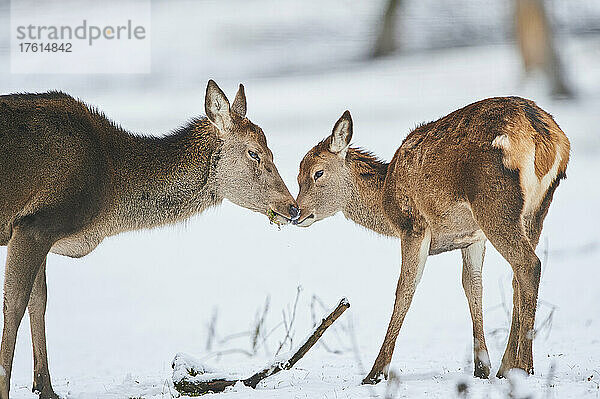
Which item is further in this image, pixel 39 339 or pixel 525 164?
pixel 39 339

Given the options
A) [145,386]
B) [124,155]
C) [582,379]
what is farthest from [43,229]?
[582,379]

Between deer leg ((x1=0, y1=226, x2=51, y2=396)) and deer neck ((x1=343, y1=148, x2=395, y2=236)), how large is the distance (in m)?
2.91

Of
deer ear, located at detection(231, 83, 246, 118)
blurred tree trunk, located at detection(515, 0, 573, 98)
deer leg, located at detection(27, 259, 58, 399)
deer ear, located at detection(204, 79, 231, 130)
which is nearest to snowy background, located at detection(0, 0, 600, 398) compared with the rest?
deer leg, located at detection(27, 259, 58, 399)

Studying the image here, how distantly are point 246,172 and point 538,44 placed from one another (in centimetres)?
1534

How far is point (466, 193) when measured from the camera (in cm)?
710

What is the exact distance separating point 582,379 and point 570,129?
541 inches

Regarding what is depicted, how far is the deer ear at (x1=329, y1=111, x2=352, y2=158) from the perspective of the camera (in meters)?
8.67

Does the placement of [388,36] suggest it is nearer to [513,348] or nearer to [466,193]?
[466,193]

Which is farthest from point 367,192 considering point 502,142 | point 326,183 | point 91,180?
point 91,180

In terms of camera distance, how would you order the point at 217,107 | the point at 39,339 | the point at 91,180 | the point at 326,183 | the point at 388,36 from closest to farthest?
the point at 91,180 → the point at 39,339 → the point at 217,107 → the point at 326,183 → the point at 388,36

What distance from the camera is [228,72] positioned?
88.3 feet

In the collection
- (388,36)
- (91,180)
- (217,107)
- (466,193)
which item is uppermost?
(388,36)

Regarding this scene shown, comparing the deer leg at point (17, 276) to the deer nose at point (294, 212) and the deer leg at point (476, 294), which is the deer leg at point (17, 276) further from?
the deer leg at point (476, 294)

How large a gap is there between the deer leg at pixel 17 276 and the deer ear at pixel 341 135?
2.82 metres
